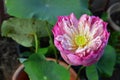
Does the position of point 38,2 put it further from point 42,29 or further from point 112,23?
point 112,23

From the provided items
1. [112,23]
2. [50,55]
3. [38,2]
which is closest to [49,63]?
[38,2]

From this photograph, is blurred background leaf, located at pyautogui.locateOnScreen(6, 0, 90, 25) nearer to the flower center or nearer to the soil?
the flower center

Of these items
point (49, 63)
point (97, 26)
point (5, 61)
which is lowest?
point (5, 61)

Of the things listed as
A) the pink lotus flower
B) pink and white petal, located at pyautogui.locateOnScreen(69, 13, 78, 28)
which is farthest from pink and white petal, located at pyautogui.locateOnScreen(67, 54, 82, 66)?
pink and white petal, located at pyautogui.locateOnScreen(69, 13, 78, 28)

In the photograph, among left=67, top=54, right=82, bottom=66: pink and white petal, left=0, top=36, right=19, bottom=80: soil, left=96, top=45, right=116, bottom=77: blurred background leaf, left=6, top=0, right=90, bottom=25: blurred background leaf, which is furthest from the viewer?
left=0, top=36, right=19, bottom=80: soil

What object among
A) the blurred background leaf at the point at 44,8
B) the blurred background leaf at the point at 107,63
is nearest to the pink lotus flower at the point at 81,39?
the blurred background leaf at the point at 44,8

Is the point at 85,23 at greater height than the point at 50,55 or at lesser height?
greater

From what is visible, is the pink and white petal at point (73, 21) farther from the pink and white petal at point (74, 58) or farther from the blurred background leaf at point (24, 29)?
the blurred background leaf at point (24, 29)
